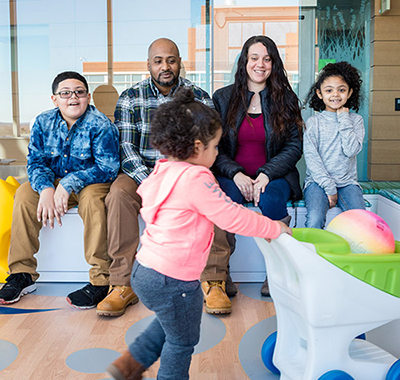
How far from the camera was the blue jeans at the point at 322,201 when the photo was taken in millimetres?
2295

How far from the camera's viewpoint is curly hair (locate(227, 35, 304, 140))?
8.00 ft

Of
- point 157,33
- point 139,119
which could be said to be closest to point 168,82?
point 139,119

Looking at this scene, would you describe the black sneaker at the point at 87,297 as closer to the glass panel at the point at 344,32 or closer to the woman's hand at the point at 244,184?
the woman's hand at the point at 244,184

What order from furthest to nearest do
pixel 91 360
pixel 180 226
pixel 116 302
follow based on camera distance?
pixel 116 302, pixel 91 360, pixel 180 226

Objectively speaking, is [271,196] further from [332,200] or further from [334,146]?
[334,146]

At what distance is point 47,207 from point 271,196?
3.42 ft

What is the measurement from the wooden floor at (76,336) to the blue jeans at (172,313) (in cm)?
32

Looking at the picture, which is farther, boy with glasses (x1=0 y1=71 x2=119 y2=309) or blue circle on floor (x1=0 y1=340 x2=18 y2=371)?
boy with glasses (x1=0 y1=71 x2=119 y2=309)

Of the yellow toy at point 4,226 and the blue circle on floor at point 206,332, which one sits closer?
the blue circle on floor at point 206,332

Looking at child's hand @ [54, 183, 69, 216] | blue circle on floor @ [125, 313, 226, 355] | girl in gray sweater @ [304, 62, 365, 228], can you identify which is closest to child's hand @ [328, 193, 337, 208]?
girl in gray sweater @ [304, 62, 365, 228]

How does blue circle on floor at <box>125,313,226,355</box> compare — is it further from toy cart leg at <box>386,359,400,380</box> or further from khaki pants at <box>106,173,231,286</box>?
toy cart leg at <box>386,359,400,380</box>

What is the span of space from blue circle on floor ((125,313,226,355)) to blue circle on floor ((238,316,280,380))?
10cm

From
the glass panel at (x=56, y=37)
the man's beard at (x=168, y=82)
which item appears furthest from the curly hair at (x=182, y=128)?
the glass panel at (x=56, y=37)

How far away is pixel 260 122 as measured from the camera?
2.48 m
